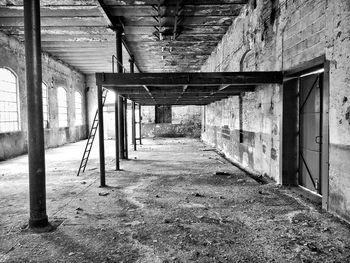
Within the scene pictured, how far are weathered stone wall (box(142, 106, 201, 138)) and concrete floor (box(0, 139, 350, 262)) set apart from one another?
524 inches

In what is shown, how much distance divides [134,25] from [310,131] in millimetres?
6194

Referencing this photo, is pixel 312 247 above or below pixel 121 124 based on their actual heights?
below

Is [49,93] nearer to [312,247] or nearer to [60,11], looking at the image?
[60,11]

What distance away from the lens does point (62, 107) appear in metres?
15.3

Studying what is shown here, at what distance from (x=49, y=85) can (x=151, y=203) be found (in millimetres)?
11279

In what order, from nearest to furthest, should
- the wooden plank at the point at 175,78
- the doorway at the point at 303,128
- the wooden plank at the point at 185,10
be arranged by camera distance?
1. the doorway at the point at 303,128
2. the wooden plank at the point at 175,78
3. the wooden plank at the point at 185,10

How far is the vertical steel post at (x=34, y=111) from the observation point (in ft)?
10.5

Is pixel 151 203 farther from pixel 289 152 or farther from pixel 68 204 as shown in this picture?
pixel 289 152

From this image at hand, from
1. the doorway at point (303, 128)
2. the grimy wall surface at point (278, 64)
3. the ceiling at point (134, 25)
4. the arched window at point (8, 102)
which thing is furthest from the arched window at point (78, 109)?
the doorway at point (303, 128)

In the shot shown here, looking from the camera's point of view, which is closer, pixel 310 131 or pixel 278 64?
pixel 310 131

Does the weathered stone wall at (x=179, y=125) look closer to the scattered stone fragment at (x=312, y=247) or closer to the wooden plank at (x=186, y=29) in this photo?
the wooden plank at (x=186, y=29)

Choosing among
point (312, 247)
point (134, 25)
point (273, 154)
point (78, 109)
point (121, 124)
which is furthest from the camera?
point (78, 109)

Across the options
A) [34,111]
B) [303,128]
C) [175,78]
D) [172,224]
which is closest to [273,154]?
[303,128]

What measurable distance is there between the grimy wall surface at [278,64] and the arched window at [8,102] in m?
8.14
